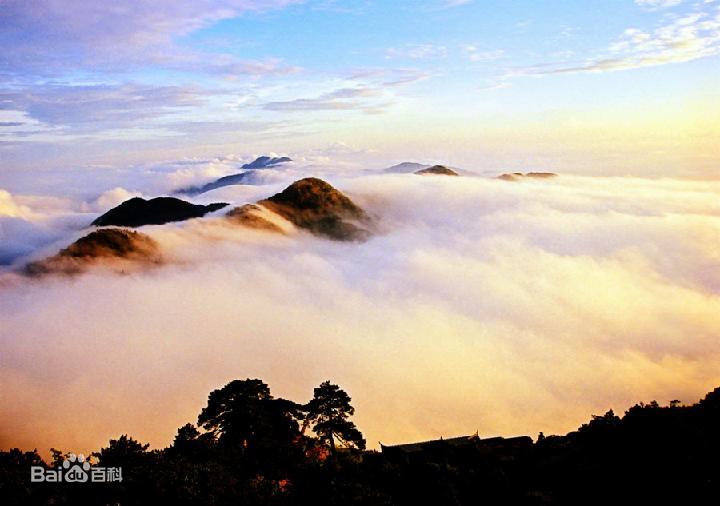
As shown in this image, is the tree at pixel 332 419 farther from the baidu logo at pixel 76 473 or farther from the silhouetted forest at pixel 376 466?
the baidu logo at pixel 76 473

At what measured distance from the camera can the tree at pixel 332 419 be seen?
47125mm

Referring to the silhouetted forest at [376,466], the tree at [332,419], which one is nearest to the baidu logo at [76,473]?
the silhouetted forest at [376,466]

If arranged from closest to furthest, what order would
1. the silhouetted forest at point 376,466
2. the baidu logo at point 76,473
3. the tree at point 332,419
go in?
1. the silhouetted forest at point 376,466
2. the baidu logo at point 76,473
3. the tree at point 332,419

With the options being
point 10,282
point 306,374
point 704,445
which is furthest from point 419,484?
point 10,282

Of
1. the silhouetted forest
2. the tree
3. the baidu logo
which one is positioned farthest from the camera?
the tree

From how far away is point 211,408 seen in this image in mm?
44812

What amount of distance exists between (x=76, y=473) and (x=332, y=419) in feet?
86.7

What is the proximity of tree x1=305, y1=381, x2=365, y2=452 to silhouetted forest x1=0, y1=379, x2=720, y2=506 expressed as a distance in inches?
3.5

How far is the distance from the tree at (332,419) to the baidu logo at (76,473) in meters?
24.5

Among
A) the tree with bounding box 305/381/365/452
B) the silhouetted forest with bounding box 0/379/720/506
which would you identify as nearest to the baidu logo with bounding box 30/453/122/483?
the silhouetted forest with bounding box 0/379/720/506

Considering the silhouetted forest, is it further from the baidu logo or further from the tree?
the baidu logo

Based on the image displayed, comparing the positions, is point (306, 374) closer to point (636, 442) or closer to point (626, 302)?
point (636, 442)

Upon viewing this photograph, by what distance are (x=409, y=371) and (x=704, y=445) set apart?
95.0 meters

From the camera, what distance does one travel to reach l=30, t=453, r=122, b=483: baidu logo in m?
23.0
